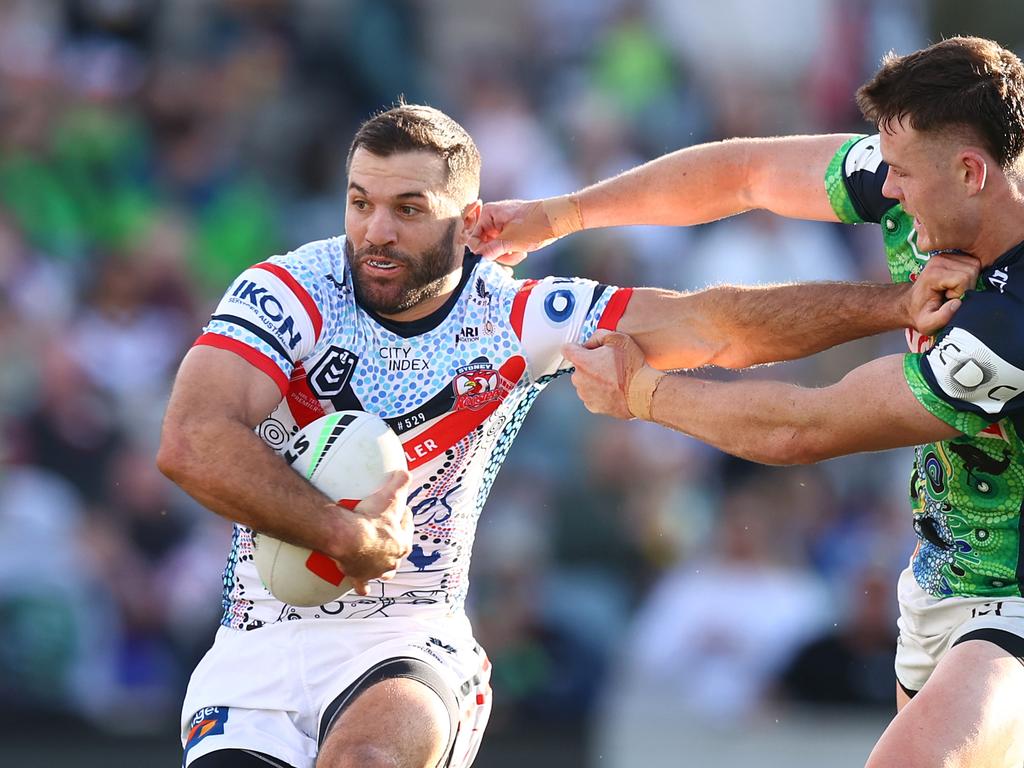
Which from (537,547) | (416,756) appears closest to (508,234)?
(416,756)

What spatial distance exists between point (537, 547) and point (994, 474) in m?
5.75

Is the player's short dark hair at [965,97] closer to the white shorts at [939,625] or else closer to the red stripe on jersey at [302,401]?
the white shorts at [939,625]

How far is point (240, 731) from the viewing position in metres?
5.46

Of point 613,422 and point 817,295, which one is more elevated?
point 817,295

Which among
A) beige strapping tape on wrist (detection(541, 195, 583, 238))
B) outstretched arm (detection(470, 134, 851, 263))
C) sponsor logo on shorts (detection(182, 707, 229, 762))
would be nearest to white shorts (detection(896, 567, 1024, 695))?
outstretched arm (detection(470, 134, 851, 263))

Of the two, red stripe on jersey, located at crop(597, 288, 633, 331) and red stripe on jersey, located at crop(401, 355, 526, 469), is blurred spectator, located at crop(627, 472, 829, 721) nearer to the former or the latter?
red stripe on jersey, located at crop(597, 288, 633, 331)

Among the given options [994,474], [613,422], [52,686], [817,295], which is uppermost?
[817,295]

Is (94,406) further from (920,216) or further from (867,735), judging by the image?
(920,216)

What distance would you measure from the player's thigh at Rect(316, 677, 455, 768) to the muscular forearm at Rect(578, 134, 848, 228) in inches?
89.1

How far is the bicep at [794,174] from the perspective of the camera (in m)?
6.21

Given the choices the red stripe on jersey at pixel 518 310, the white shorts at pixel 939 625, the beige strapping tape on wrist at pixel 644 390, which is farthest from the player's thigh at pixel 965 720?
the red stripe on jersey at pixel 518 310

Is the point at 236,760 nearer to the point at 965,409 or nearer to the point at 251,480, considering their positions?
the point at 251,480

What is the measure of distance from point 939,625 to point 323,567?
2.30m

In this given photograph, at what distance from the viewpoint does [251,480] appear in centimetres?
523
